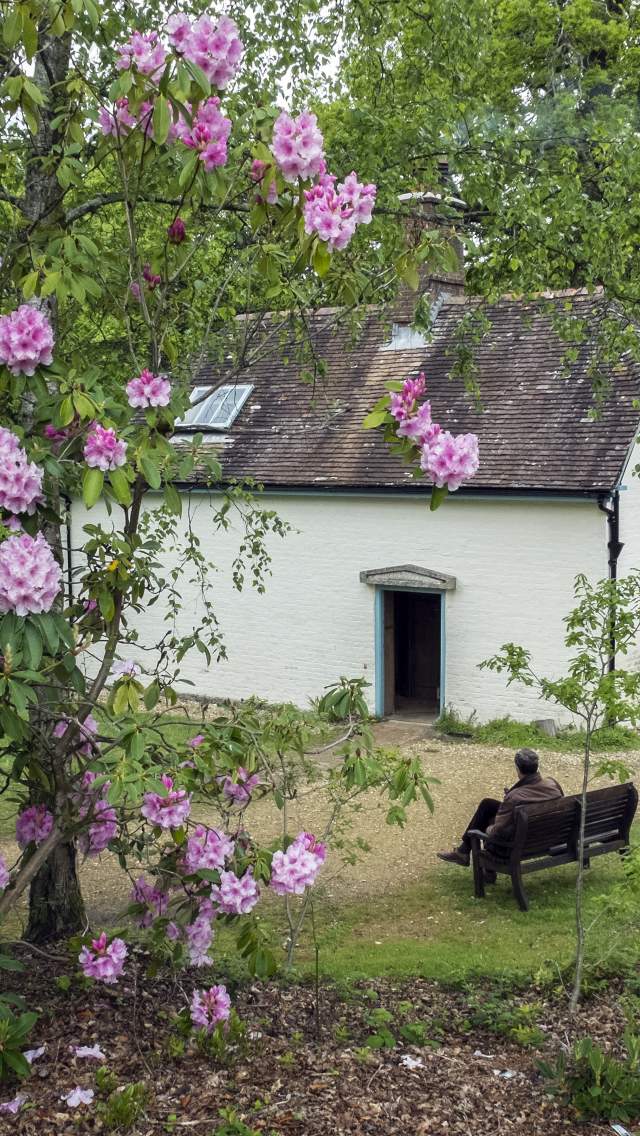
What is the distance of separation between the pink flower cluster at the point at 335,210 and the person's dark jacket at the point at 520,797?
18.6 ft

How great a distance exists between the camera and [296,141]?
4.93 metres

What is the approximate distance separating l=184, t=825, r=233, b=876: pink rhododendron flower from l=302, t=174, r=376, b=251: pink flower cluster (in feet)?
8.76

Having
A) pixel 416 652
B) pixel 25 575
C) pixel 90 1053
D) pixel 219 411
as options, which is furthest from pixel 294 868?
pixel 219 411

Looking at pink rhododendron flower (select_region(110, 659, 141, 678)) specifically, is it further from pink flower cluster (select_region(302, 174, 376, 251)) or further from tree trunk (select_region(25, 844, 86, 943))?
tree trunk (select_region(25, 844, 86, 943))

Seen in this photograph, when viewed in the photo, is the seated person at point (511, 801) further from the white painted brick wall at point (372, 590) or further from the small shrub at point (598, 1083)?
the white painted brick wall at point (372, 590)

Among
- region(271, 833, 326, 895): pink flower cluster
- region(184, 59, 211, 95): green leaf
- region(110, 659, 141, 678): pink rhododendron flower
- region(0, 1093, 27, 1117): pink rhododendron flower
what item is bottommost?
region(0, 1093, 27, 1117): pink rhododendron flower

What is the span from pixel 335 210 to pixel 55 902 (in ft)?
15.5

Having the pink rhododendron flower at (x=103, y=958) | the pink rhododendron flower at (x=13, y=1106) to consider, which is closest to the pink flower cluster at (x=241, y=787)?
the pink rhododendron flower at (x=103, y=958)

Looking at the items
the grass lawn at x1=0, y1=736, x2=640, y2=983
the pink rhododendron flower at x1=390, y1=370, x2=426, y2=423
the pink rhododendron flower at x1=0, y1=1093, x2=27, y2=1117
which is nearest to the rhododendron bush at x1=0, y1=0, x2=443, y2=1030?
the pink rhododendron flower at x1=390, y1=370, x2=426, y2=423

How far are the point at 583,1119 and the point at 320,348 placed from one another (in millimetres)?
15784

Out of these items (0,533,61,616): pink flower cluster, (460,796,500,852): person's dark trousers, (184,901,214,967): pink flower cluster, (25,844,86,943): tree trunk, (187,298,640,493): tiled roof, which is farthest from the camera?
(187,298,640,493): tiled roof

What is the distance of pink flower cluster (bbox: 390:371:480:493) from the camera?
4.59 metres

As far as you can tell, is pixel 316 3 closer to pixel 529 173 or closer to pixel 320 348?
pixel 529 173

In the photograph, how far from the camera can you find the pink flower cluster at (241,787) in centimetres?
536
